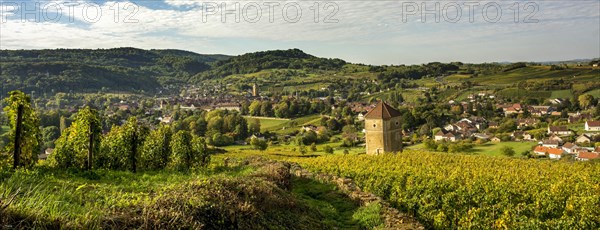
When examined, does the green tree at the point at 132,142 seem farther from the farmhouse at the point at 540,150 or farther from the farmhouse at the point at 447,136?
the farmhouse at the point at 447,136

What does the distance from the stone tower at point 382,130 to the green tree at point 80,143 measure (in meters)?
23.9

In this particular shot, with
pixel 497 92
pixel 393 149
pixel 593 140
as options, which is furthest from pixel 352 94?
pixel 393 149

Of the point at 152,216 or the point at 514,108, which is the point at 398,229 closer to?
the point at 152,216

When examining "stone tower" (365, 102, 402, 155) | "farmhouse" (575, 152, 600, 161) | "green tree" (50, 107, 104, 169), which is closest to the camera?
"green tree" (50, 107, 104, 169)

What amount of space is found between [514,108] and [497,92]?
18900 millimetres

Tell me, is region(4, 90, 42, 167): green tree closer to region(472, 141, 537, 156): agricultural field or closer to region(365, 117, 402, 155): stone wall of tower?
region(365, 117, 402, 155): stone wall of tower

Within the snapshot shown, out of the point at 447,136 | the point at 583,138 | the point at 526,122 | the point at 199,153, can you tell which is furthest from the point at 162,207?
the point at 526,122

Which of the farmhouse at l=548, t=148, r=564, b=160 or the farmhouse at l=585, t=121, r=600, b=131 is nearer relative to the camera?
the farmhouse at l=548, t=148, r=564, b=160

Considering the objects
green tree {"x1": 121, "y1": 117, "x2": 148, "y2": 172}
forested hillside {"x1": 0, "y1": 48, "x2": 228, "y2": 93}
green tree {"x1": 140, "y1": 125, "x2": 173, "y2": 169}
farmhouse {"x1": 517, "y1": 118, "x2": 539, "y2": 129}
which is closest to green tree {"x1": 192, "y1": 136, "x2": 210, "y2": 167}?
green tree {"x1": 140, "y1": 125, "x2": 173, "y2": 169}

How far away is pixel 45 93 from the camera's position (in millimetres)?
121312

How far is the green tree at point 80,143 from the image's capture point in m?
18.1

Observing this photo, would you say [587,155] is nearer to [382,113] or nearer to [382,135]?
[382,135]

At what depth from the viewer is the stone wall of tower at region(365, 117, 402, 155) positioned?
3590 cm

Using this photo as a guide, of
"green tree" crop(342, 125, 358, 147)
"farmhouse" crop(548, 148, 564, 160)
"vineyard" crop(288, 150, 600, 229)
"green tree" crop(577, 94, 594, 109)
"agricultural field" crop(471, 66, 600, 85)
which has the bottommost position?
"farmhouse" crop(548, 148, 564, 160)
